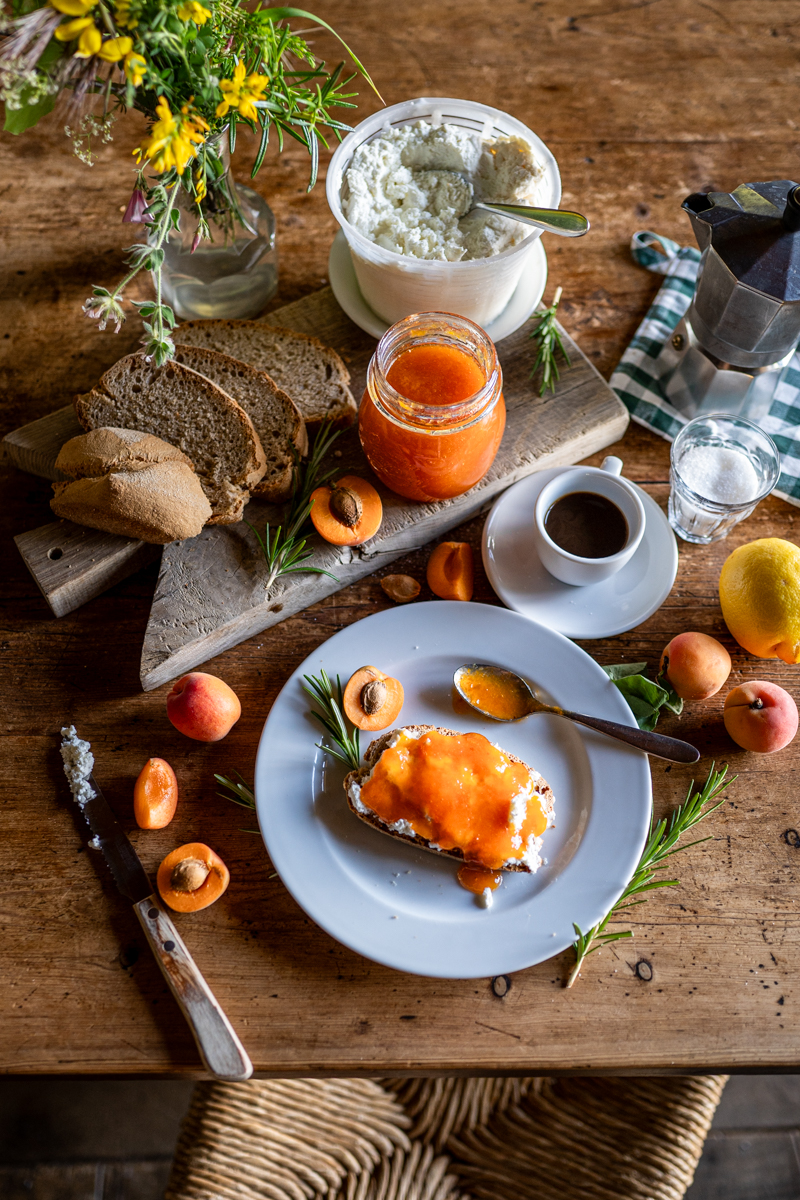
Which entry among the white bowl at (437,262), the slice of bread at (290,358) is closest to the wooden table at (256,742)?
the slice of bread at (290,358)

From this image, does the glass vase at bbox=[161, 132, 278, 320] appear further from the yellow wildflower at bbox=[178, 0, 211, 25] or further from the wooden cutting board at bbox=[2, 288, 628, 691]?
the yellow wildflower at bbox=[178, 0, 211, 25]

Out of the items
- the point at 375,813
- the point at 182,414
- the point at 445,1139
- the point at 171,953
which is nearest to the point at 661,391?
the point at 182,414

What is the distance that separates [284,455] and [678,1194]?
67.4 inches

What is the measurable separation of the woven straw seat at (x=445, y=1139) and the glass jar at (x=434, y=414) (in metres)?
1.31

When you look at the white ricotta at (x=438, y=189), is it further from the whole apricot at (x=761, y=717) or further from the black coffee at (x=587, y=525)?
the whole apricot at (x=761, y=717)

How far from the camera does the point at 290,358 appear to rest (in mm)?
1945

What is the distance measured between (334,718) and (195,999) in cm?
55

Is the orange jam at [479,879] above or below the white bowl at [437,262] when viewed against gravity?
below

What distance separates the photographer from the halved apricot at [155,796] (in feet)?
5.31

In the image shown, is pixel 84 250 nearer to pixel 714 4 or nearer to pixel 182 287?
pixel 182 287

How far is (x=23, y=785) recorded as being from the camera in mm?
1683

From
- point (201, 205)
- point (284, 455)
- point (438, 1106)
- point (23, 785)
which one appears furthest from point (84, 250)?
point (438, 1106)

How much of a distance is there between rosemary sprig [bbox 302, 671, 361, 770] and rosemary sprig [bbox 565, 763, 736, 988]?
517 millimetres

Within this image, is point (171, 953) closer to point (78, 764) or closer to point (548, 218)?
point (78, 764)
